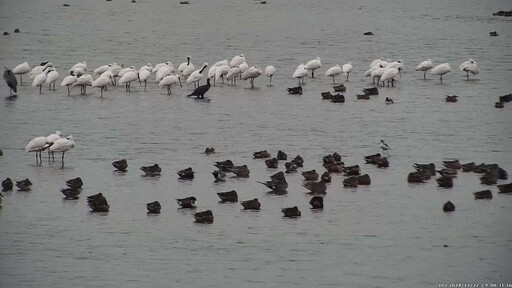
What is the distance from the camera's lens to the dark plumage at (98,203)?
73.9 feet

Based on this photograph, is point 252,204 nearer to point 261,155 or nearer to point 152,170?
point 152,170

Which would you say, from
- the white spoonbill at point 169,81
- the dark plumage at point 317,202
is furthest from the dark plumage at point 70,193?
the white spoonbill at point 169,81

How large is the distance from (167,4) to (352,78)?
1988 inches

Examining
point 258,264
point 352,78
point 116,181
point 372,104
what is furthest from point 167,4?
point 258,264

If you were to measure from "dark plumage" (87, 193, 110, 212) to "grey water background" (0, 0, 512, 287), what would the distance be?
183 mm

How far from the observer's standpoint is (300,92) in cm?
3844

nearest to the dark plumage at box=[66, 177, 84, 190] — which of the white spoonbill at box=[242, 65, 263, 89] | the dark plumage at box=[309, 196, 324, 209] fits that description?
the dark plumage at box=[309, 196, 324, 209]

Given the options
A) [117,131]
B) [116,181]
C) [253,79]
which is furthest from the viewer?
[253,79]

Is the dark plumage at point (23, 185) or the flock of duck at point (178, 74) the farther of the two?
the flock of duck at point (178, 74)

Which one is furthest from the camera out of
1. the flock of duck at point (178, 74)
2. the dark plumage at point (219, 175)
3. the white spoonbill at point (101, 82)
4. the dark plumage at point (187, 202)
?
the flock of duck at point (178, 74)

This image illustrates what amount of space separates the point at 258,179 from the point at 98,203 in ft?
11.9

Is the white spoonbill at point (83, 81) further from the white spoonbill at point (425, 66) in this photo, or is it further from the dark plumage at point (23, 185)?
the dark plumage at point (23, 185)

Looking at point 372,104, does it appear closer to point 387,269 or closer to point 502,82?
point 502,82

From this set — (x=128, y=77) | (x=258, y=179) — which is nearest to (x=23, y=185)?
(x=258, y=179)
